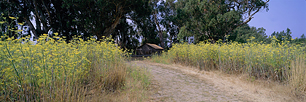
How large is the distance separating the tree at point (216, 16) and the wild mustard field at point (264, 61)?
1002 centimetres

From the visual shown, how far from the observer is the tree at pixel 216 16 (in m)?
16.5

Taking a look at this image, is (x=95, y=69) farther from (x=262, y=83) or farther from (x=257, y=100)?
(x=262, y=83)

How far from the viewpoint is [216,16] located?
57.4 ft

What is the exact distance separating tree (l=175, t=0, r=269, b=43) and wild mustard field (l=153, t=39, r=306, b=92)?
10023mm

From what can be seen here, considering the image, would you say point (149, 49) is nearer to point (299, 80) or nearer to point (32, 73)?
point (299, 80)

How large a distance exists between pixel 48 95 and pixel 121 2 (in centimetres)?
1325

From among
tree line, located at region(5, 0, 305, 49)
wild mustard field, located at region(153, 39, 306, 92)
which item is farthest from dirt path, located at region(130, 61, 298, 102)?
tree line, located at region(5, 0, 305, 49)

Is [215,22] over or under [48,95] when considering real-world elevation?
over

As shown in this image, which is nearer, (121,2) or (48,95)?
(48,95)

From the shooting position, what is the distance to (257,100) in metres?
4.38

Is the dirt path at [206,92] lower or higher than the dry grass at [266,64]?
lower

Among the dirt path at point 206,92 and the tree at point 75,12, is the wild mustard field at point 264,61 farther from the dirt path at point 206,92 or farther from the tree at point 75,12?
the tree at point 75,12

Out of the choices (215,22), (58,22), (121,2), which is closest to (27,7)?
(58,22)

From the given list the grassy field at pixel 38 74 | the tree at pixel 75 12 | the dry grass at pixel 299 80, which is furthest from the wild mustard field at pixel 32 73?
the tree at pixel 75 12
